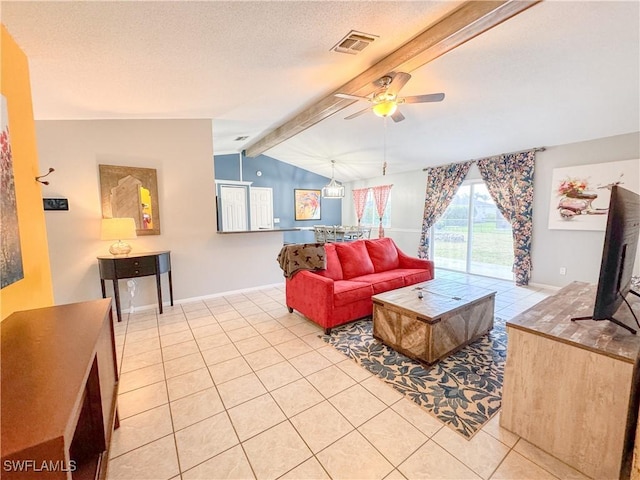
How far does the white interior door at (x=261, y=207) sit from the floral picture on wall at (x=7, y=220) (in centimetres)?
590

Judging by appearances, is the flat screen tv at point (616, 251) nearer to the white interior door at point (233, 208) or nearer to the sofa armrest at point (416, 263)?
the sofa armrest at point (416, 263)

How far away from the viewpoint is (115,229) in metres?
3.13

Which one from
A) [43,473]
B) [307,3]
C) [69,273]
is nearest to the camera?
[43,473]

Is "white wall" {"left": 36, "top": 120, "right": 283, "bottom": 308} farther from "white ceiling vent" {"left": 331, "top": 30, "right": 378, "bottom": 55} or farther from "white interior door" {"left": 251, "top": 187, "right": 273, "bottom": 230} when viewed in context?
"white interior door" {"left": 251, "top": 187, "right": 273, "bottom": 230}

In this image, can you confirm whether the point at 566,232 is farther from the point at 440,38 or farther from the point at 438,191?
the point at 440,38

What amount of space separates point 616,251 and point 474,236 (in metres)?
4.57

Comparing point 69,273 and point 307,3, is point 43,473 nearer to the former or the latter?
point 307,3

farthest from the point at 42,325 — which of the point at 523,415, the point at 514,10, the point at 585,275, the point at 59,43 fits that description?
the point at 585,275

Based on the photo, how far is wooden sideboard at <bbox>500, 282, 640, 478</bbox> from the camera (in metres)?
1.27

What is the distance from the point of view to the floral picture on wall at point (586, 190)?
3.69 m

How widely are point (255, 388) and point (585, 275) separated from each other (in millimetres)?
5021

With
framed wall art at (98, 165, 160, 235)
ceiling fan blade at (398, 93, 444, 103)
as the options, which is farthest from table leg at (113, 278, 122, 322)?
ceiling fan blade at (398, 93, 444, 103)

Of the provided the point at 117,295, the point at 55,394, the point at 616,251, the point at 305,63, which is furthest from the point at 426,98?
the point at 117,295

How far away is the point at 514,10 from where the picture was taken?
1.79m
